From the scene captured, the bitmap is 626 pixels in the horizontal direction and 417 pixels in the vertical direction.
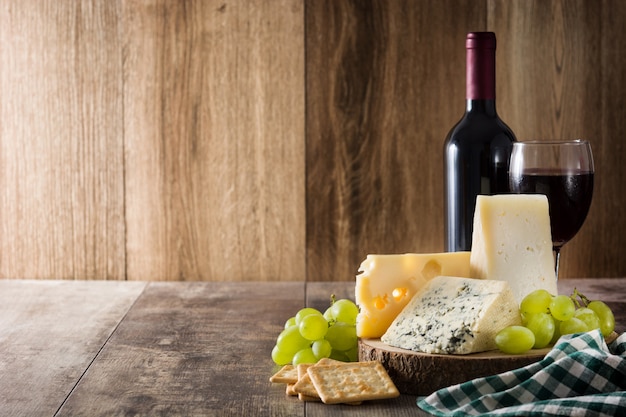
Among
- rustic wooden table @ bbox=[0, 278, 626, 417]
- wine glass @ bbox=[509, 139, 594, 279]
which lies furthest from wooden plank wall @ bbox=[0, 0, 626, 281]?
wine glass @ bbox=[509, 139, 594, 279]

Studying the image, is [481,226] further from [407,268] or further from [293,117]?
[293,117]

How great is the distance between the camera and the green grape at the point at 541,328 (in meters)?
0.98

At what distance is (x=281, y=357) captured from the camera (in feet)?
3.62

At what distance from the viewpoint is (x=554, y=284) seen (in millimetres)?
1096

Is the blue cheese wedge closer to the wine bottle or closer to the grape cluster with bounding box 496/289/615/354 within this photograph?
the grape cluster with bounding box 496/289/615/354

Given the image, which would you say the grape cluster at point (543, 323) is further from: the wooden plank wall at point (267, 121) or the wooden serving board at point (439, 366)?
the wooden plank wall at point (267, 121)

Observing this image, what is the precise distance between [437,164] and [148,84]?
2.08ft

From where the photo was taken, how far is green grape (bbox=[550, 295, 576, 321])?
1.00m

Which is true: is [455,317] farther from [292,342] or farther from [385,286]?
[292,342]

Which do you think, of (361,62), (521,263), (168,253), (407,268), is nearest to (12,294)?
(168,253)

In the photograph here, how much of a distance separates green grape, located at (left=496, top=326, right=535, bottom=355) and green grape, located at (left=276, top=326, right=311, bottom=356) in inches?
10.2

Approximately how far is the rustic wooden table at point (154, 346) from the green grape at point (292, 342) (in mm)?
37

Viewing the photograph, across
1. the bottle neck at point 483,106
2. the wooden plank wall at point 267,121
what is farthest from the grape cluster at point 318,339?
the wooden plank wall at point 267,121

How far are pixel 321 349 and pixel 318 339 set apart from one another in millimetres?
20
